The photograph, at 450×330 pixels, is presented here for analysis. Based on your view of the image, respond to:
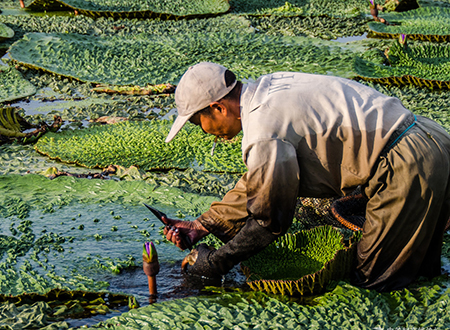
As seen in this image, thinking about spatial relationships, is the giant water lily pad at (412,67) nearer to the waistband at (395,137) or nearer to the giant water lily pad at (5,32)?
the waistband at (395,137)

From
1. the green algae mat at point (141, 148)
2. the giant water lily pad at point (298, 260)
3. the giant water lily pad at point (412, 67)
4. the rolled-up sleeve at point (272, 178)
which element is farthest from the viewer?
the giant water lily pad at point (412, 67)

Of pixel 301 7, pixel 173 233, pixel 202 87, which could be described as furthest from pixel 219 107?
pixel 301 7

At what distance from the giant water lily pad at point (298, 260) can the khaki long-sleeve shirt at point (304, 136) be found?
29cm

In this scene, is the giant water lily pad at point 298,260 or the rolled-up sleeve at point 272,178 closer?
the rolled-up sleeve at point 272,178

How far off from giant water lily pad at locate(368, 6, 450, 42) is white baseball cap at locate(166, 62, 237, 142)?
475 centimetres

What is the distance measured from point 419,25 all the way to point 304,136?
515cm

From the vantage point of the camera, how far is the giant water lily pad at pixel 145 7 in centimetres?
660

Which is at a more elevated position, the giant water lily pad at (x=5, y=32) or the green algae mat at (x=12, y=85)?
the giant water lily pad at (x=5, y=32)

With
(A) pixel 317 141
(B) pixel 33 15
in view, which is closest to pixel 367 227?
(A) pixel 317 141

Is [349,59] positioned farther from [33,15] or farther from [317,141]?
[33,15]

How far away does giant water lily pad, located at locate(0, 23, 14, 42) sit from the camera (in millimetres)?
5825

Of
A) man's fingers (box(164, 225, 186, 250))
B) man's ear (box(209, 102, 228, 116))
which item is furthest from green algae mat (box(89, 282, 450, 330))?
man's ear (box(209, 102, 228, 116))

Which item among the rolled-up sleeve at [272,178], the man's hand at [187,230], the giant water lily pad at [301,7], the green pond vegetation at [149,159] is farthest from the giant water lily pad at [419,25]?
the rolled-up sleeve at [272,178]

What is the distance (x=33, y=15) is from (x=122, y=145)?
175 inches
